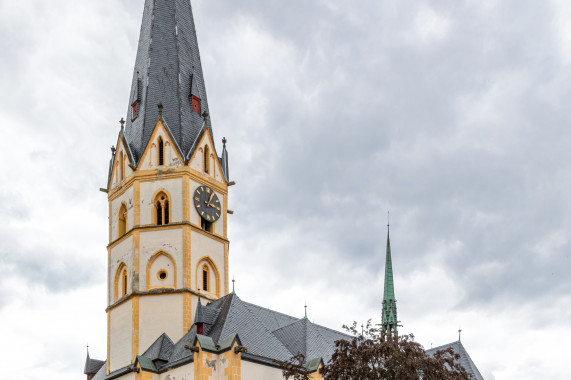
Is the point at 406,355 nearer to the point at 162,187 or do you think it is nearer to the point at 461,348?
→ the point at 162,187

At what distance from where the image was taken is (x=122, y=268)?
2350 inches

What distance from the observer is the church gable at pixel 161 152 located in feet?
199

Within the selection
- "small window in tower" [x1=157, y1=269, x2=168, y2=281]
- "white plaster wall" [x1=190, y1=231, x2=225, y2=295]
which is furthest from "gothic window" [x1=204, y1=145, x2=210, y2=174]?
"small window in tower" [x1=157, y1=269, x2=168, y2=281]

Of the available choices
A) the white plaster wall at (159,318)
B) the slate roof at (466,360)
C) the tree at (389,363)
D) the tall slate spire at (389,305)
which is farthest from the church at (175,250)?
the tall slate spire at (389,305)

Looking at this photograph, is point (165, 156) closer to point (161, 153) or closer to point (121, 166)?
point (161, 153)

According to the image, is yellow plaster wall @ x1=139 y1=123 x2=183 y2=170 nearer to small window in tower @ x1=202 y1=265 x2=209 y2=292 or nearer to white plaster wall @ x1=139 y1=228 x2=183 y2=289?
white plaster wall @ x1=139 y1=228 x2=183 y2=289

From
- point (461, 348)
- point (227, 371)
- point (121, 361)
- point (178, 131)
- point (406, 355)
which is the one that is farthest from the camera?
point (461, 348)

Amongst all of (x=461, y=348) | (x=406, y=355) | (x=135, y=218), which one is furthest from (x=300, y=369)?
(x=461, y=348)

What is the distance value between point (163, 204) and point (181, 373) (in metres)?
11.4

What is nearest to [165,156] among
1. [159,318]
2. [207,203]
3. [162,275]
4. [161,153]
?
[161,153]

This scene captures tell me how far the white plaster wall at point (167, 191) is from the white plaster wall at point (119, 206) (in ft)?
3.10

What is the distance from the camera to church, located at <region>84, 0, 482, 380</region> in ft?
178

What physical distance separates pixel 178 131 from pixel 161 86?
3802mm

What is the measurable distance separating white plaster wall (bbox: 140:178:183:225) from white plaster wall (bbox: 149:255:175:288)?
8.06ft
